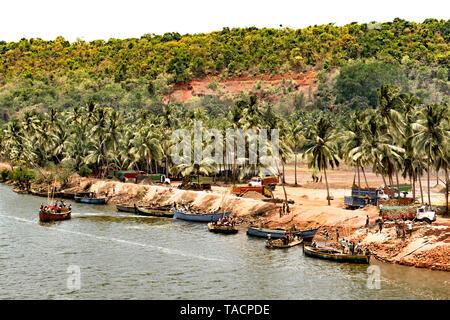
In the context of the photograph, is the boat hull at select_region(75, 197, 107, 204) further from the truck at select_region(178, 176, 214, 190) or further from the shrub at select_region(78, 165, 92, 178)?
the truck at select_region(178, 176, 214, 190)

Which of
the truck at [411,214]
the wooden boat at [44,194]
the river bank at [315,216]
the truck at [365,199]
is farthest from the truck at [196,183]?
the truck at [411,214]

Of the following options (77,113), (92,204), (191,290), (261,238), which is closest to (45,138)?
(77,113)

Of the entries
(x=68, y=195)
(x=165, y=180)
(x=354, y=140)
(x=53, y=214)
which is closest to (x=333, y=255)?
(x=354, y=140)

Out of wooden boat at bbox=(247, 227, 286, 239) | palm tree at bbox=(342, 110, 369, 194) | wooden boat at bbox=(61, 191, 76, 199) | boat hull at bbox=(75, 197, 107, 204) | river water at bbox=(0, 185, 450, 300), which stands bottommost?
river water at bbox=(0, 185, 450, 300)

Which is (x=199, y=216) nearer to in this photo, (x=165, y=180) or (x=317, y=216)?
(x=317, y=216)

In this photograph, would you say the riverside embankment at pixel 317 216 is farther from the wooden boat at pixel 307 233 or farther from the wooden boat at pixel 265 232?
the wooden boat at pixel 265 232

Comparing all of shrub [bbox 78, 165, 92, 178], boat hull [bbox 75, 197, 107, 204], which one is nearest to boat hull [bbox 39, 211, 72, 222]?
boat hull [bbox 75, 197, 107, 204]
